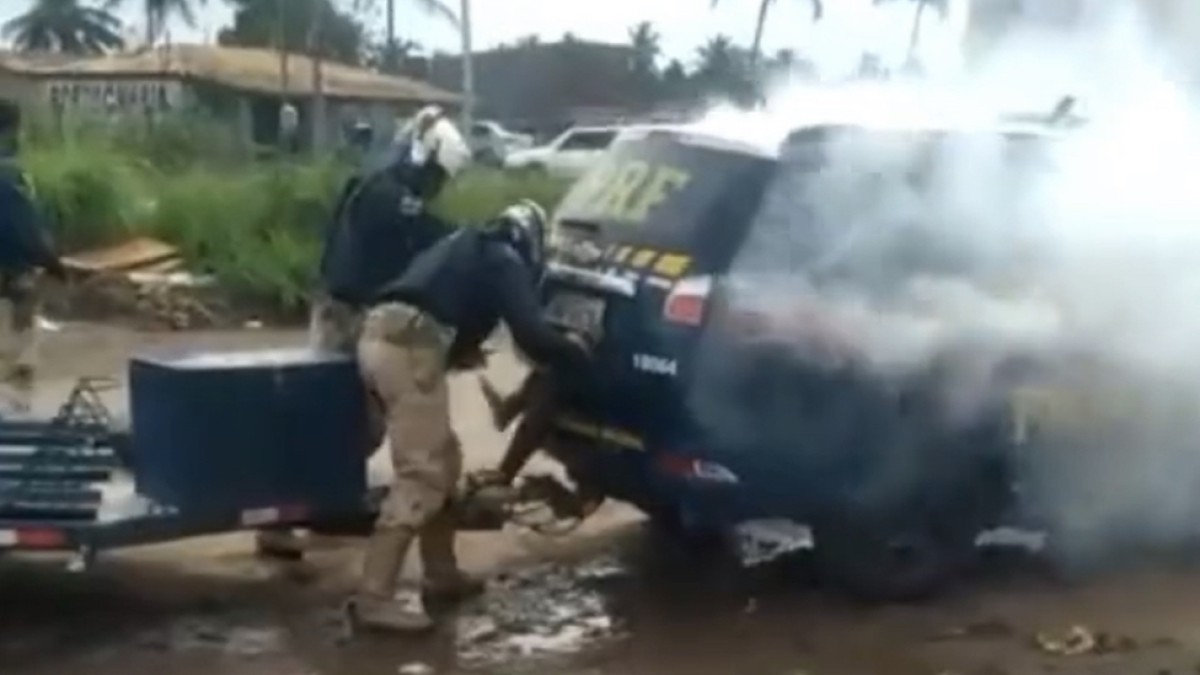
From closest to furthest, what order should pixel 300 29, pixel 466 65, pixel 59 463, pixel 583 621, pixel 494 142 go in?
pixel 59 463 < pixel 583 621 < pixel 494 142 < pixel 466 65 < pixel 300 29

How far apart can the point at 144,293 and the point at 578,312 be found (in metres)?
10.2

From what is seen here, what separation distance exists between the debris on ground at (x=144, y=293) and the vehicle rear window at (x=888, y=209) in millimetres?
10005

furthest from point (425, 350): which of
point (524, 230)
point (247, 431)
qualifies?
point (247, 431)

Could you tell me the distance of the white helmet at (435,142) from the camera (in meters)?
7.68

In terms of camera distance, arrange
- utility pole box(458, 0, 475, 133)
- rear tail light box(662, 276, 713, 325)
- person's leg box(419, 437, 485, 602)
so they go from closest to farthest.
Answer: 1. rear tail light box(662, 276, 713, 325)
2. person's leg box(419, 437, 485, 602)
3. utility pole box(458, 0, 475, 133)

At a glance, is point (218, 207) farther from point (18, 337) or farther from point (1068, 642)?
point (1068, 642)

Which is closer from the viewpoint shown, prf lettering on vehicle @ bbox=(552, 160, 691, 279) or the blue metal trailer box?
the blue metal trailer box

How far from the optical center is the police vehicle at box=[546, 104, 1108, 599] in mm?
7680

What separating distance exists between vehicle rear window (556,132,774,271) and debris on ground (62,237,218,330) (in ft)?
30.5

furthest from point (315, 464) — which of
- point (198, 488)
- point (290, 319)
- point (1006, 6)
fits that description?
point (290, 319)

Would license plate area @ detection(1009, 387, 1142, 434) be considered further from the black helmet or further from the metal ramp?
the metal ramp

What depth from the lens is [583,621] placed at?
7824 millimetres

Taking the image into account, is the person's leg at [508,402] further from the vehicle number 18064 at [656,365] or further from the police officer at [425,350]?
the police officer at [425,350]

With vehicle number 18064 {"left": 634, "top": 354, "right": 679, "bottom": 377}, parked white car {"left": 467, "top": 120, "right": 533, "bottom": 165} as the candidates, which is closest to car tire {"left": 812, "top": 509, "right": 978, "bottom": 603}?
vehicle number 18064 {"left": 634, "top": 354, "right": 679, "bottom": 377}
